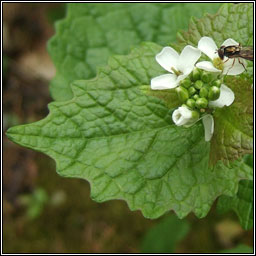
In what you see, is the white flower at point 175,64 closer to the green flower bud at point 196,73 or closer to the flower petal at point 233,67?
the green flower bud at point 196,73

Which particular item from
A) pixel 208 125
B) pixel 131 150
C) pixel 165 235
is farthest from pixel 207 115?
pixel 165 235

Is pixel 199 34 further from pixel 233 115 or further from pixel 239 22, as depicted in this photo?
pixel 233 115

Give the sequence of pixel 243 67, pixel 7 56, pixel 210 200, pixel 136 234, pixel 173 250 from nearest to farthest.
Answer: pixel 243 67, pixel 210 200, pixel 173 250, pixel 136 234, pixel 7 56

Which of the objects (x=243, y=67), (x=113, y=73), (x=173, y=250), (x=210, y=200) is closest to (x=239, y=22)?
(x=243, y=67)

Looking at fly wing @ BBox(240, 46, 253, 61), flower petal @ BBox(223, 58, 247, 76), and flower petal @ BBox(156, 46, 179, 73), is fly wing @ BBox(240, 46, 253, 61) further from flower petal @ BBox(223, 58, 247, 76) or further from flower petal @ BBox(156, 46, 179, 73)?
flower petal @ BBox(156, 46, 179, 73)

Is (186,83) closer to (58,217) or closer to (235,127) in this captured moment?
(235,127)

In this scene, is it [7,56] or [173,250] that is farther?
[7,56]

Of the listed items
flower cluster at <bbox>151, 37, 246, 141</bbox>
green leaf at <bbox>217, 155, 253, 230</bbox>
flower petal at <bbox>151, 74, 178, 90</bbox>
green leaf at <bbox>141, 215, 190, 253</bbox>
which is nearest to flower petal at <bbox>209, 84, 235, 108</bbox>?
flower cluster at <bbox>151, 37, 246, 141</bbox>
